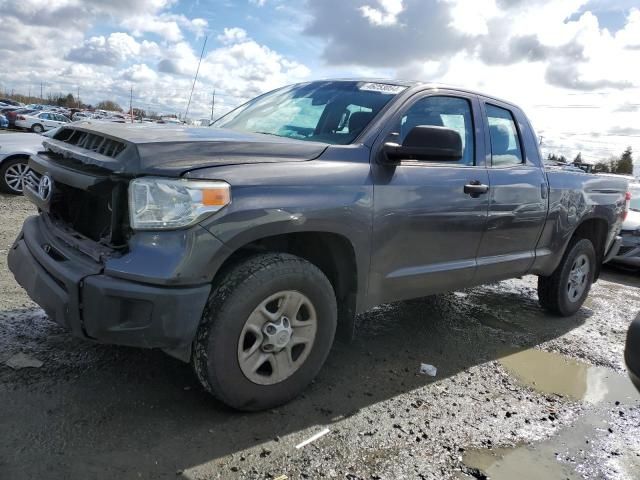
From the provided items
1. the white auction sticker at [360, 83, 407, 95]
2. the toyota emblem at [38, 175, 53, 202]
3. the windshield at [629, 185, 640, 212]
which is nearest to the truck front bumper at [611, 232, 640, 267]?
the windshield at [629, 185, 640, 212]

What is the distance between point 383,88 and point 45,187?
2.23m

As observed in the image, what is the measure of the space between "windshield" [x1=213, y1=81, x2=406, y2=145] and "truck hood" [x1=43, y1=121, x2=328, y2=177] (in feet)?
1.33

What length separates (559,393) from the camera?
3.70m

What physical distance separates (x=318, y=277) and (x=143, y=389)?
118 centimetres

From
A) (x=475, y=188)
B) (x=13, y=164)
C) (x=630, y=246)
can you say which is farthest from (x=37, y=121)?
(x=475, y=188)

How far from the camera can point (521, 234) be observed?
4312 millimetres

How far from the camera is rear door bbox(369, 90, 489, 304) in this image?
10.5 ft

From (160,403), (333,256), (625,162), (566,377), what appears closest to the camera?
(160,403)

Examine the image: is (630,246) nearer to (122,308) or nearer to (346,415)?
(346,415)

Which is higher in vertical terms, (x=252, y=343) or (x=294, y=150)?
(x=294, y=150)

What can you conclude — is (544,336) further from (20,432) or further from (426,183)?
(20,432)

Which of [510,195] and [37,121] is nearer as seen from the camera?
[510,195]

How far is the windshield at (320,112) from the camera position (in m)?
3.39

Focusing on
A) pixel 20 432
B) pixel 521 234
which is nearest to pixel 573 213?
pixel 521 234
